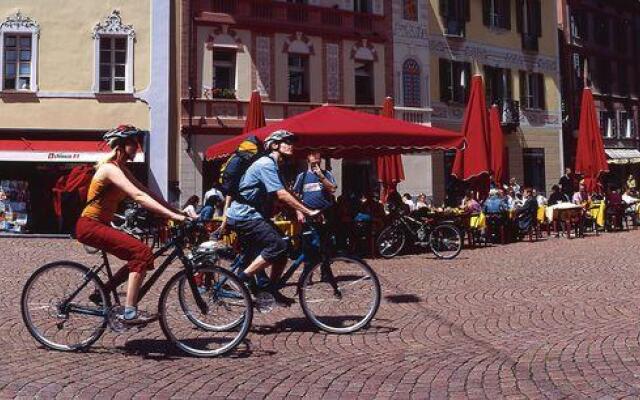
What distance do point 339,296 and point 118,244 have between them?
2057 millimetres

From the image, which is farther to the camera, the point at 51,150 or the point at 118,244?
the point at 51,150

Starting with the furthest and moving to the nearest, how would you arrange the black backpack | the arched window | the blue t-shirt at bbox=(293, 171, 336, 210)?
1. the arched window
2. the blue t-shirt at bbox=(293, 171, 336, 210)
3. the black backpack

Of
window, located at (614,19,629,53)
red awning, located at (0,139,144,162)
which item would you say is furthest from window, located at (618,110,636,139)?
red awning, located at (0,139,144,162)

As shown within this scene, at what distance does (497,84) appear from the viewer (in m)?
29.7

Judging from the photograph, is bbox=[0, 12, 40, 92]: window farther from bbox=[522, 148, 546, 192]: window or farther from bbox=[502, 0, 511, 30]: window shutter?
bbox=[522, 148, 546, 192]: window

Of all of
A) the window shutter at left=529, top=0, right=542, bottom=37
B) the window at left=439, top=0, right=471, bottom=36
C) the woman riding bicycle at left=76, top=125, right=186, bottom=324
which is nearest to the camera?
the woman riding bicycle at left=76, top=125, right=186, bottom=324

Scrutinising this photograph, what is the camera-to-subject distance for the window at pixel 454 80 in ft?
90.6

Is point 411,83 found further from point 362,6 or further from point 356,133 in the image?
point 356,133

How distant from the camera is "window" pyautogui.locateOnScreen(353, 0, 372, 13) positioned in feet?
84.6

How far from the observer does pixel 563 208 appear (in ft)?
59.5

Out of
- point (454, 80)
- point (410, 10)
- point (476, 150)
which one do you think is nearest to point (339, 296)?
point (476, 150)

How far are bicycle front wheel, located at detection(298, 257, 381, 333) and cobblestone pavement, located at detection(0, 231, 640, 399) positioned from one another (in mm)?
166

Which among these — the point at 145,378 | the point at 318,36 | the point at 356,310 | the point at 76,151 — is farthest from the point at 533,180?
the point at 145,378

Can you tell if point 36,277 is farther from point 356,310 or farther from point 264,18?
point 264,18
